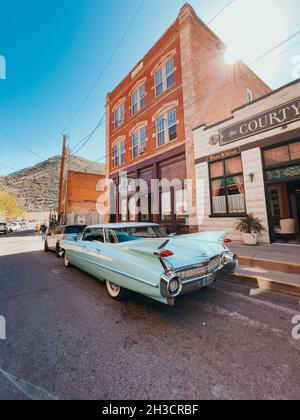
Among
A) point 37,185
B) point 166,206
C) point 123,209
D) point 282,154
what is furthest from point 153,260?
point 37,185

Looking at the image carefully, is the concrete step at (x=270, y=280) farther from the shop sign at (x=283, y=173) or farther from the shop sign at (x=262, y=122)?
the shop sign at (x=262, y=122)

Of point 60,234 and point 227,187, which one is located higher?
point 227,187

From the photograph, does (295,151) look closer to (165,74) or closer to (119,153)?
(165,74)

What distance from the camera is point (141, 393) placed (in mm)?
1677

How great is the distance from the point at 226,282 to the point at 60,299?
3767 millimetres

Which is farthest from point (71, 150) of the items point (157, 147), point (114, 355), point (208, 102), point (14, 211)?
point (14, 211)

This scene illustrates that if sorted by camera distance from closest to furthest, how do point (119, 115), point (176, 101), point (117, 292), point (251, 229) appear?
1. point (117, 292)
2. point (251, 229)
3. point (176, 101)
4. point (119, 115)

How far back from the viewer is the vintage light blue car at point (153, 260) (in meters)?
2.60

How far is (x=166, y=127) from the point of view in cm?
→ 1223

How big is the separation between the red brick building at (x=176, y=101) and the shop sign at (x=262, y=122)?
2.22 meters

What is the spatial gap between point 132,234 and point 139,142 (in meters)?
12.0

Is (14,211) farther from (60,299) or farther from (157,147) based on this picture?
(60,299)

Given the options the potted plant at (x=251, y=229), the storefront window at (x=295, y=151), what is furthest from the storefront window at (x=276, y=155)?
the potted plant at (x=251, y=229)

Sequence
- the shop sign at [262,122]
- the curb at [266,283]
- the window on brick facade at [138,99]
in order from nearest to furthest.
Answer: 1. the curb at [266,283]
2. the shop sign at [262,122]
3. the window on brick facade at [138,99]
